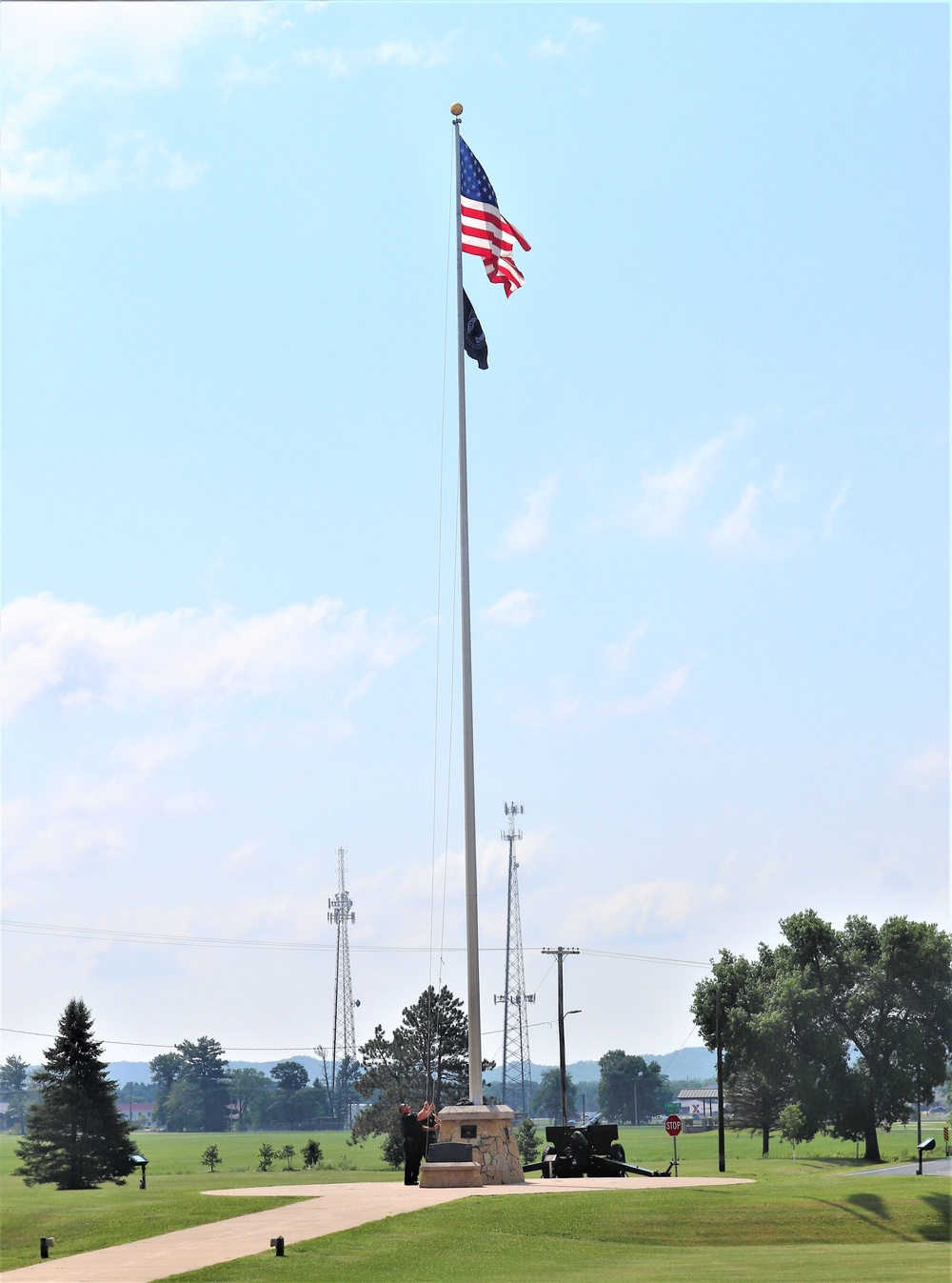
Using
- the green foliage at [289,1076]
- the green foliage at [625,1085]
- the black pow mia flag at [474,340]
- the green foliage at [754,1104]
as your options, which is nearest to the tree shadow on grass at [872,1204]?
the black pow mia flag at [474,340]

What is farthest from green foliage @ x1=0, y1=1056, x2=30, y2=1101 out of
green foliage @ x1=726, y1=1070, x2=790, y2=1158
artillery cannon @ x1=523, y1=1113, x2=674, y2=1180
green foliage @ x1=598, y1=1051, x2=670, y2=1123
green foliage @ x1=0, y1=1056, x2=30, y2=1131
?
artillery cannon @ x1=523, y1=1113, x2=674, y2=1180

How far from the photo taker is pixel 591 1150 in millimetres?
29250

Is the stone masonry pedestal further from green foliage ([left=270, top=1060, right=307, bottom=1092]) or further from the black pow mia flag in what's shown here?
green foliage ([left=270, top=1060, right=307, bottom=1092])

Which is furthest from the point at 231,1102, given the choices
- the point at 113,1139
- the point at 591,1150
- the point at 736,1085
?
the point at 591,1150

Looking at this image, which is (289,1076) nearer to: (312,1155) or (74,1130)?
(312,1155)

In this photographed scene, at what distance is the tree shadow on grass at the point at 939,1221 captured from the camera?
20.4 metres

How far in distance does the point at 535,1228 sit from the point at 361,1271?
171 inches

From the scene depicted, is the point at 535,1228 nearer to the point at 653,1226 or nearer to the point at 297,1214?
the point at 653,1226

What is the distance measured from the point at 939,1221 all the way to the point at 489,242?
20686 millimetres

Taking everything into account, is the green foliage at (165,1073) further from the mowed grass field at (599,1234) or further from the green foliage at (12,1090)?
the mowed grass field at (599,1234)

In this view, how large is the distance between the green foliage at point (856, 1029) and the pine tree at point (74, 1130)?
30.6 meters

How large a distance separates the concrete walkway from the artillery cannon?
179 centimetres

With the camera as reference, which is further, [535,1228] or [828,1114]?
[828,1114]

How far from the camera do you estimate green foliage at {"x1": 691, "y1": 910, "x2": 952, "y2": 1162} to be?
67.1 m
